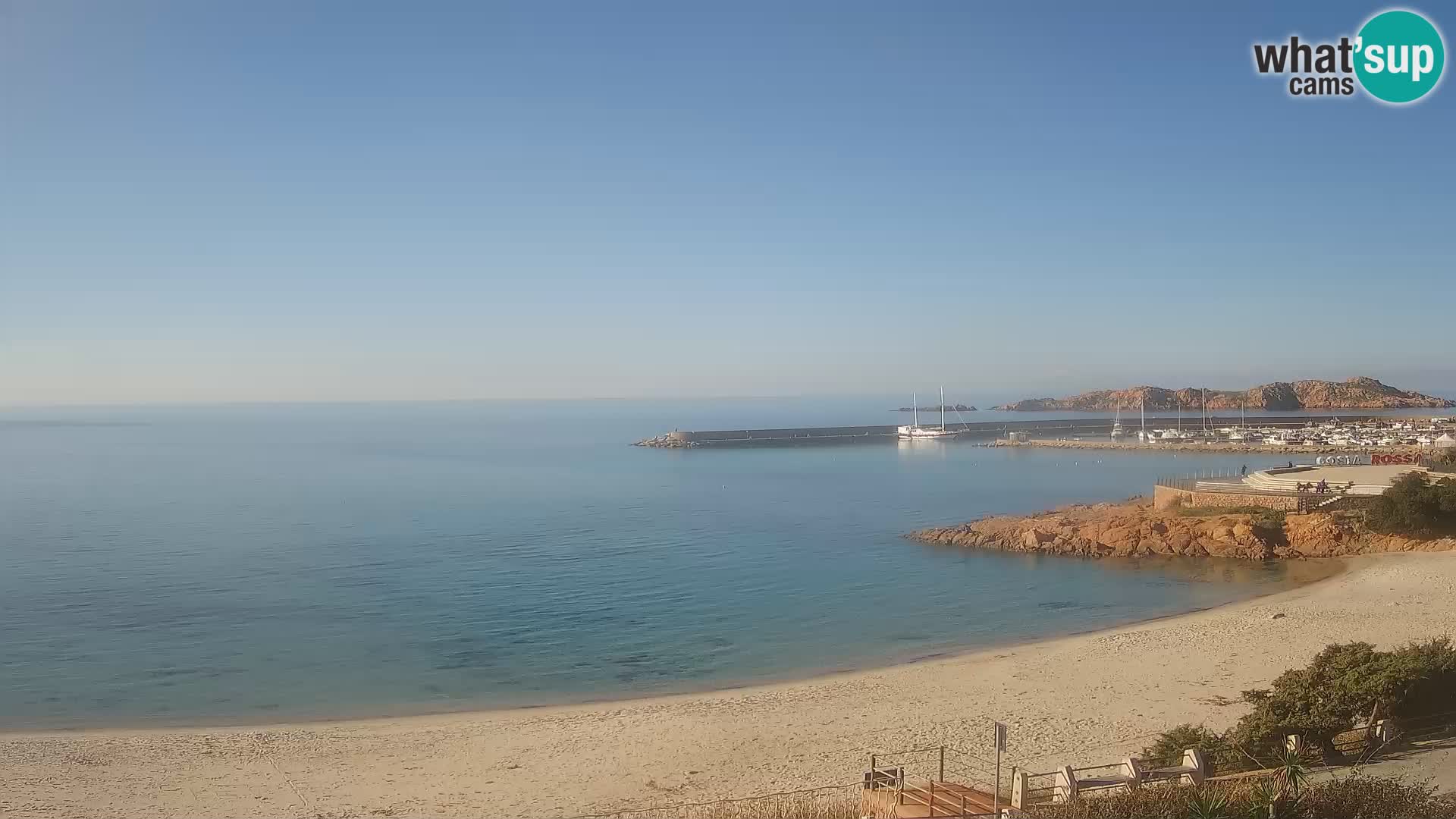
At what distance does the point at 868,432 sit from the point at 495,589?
8753 centimetres

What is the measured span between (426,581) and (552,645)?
31.6 ft

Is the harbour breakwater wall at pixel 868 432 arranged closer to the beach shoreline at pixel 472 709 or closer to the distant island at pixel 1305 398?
the distant island at pixel 1305 398

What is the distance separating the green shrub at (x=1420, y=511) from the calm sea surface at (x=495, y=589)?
4.33 m

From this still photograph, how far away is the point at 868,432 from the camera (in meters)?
113

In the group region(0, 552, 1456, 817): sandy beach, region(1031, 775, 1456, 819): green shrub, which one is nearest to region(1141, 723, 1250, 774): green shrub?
region(1031, 775, 1456, 819): green shrub

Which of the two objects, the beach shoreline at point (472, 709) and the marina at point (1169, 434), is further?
the marina at point (1169, 434)

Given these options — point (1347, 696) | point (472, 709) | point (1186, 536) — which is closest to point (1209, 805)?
point (1347, 696)

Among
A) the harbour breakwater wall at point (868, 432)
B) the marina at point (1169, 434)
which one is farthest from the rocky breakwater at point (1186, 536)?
the harbour breakwater wall at point (868, 432)

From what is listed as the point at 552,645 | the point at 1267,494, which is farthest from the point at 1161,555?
the point at 552,645

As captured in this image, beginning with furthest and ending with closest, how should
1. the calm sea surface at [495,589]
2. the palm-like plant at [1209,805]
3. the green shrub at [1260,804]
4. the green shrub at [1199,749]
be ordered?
the calm sea surface at [495,589], the green shrub at [1199,749], the green shrub at [1260,804], the palm-like plant at [1209,805]

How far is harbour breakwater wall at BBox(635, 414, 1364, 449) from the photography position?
10094 cm

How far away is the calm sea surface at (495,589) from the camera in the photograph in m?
19.0

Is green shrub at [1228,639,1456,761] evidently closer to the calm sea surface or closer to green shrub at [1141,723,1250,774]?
green shrub at [1141,723,1250,774]

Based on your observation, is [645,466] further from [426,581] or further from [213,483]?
[426,581]
